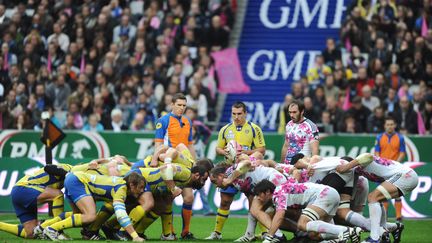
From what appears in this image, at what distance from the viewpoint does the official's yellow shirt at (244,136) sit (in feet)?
65.6

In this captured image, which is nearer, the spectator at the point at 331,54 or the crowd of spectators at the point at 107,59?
the crowd of spectators at the point at 107,59

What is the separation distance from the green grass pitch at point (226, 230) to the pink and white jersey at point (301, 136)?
145 cm

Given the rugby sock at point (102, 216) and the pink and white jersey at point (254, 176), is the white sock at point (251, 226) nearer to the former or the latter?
the pink and white jersey at point (254, 176)

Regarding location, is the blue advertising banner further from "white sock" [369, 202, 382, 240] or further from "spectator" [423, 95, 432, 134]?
"white sock" [369, 202, 382, 240]

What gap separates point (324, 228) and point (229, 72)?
14776mm

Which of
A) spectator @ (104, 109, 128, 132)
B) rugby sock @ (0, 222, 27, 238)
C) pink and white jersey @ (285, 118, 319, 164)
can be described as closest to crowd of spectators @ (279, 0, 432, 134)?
spectator @ (104, 109, 128, 132)

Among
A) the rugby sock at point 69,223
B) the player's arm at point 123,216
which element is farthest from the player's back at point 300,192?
the rugby sock at point 69,223

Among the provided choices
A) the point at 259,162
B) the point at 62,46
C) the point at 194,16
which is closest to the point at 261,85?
the point at 194,16

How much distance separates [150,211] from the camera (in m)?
18.2

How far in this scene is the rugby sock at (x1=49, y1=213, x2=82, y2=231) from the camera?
17.4 meters

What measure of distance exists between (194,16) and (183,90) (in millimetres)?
2903

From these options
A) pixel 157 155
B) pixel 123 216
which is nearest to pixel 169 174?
pixel 123 216

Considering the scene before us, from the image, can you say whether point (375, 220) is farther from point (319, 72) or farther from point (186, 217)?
point (319, 72)

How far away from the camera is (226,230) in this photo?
68.0 feet
